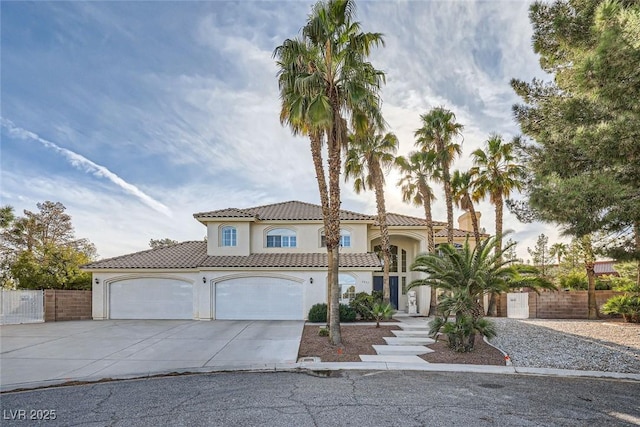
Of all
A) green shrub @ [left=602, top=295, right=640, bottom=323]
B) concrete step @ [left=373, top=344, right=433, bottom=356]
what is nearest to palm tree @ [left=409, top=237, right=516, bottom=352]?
concrete step @ [left=373, top=344, right=433, bottom=356]

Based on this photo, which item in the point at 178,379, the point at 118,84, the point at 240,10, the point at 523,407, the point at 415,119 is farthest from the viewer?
the point at 415,119

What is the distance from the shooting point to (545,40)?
1214cm

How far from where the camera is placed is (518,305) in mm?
21922

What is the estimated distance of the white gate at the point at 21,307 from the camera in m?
18.1

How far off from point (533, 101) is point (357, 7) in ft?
23.4

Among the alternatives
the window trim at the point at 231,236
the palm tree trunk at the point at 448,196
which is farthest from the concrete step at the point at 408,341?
the window trim at the point at 231,236

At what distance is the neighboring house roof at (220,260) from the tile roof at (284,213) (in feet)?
7.11

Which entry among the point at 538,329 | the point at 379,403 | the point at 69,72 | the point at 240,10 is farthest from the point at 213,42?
the point at 538,329

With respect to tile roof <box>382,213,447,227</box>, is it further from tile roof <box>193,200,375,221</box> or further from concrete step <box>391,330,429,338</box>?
concrete step <box>391,330,429,338</box>

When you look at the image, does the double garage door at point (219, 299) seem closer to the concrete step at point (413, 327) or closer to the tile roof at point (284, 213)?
the tile roof at point (284, 213)

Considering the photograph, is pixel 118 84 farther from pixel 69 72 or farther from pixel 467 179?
pixel 467 179

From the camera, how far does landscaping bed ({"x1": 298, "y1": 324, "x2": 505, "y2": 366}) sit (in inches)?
412

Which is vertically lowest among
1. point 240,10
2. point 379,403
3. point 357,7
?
point 379,403

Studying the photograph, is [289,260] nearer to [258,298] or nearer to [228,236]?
[258,298]
